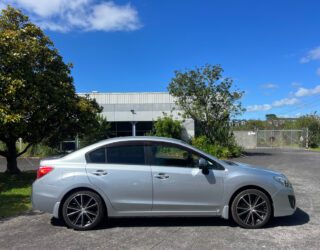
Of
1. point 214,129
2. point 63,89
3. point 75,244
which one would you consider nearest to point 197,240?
point 75,244

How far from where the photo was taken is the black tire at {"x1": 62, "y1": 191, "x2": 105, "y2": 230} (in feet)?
14.8

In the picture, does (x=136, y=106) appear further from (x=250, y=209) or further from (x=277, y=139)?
(x=250, y=209)

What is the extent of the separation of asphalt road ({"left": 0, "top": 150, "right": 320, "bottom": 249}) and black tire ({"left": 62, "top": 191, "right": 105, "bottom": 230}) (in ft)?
0.50

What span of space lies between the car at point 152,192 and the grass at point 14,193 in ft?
5.84

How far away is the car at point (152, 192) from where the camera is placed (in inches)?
178

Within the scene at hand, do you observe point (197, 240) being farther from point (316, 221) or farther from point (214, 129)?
point (214, 129)

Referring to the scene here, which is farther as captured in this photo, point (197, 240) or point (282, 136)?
point (282, 136)

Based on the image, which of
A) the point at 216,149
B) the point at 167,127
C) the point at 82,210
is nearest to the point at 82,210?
the point at 82,210

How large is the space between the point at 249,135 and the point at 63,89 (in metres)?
25.5

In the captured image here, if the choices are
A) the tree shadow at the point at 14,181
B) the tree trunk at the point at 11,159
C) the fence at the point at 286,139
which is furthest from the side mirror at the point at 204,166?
the fence at the point at 286,139

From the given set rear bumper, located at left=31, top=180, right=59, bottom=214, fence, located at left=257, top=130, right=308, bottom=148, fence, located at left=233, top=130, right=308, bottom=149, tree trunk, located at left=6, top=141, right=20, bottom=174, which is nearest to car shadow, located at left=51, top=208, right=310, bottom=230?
rear bumper, located at left=31, top=180, right=59, bottom=214

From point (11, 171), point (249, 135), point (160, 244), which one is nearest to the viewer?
point (160, 244)

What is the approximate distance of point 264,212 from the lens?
4.58m

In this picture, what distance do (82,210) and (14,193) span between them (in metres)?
3.98
